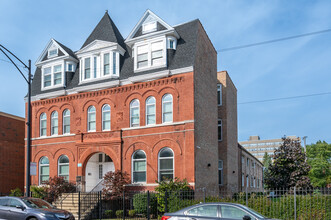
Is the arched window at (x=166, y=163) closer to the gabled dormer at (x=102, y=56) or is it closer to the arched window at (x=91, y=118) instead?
the arched window at (x=91, y=118)

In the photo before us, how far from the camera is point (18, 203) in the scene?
14773 mm

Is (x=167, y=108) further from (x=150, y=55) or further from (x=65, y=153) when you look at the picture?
(x=65, y=153)

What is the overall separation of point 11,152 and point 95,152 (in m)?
11.0

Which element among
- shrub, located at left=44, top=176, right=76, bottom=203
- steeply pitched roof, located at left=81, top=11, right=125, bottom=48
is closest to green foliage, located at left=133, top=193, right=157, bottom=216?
shrub, located at left=44, top=176, right=76, bottom=203

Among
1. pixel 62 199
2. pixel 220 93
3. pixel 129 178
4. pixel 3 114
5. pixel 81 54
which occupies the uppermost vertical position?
pixel 81 54

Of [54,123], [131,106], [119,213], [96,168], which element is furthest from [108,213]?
[54,123]

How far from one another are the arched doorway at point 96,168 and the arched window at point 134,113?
4237 millimetres

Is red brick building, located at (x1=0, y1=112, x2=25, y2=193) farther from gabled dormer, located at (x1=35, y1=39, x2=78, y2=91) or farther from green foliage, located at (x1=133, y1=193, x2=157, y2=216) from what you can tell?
green foliage, located at (x1=133, y1=193, x2=157, y2=216)

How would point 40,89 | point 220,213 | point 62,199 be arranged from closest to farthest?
point 220,213 < point 62,199 < point 40,89

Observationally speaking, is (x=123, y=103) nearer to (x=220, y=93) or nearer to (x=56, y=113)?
(x=56, y=113)

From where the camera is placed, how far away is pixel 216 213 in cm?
1153

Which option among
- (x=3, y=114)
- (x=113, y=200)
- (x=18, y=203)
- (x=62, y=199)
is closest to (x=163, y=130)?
(x=113, y=200)

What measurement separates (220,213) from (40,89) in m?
22.3

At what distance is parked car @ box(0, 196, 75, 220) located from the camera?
13.9 metres
